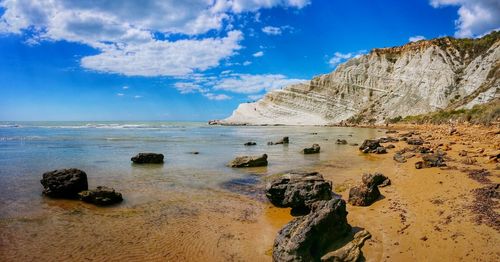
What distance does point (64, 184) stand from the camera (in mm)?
10211

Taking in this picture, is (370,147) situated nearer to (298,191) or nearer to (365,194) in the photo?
Answer: (365,194)

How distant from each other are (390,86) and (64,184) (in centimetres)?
8053

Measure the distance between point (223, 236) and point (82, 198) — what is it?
499 centimetres

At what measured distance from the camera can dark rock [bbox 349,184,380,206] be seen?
8.95 metres

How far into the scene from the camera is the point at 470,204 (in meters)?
7.66

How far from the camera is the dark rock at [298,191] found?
28.9 ft

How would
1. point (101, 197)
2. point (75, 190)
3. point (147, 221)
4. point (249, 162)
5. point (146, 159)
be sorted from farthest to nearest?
point (146, 159) → point (249, 162) → point (75, 190) → point (101, 197) → point (147, 221)

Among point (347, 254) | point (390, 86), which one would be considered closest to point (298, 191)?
point (347, 254)

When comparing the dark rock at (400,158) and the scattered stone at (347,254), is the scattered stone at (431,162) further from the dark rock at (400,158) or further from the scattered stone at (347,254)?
the scattered stone at (347,254)

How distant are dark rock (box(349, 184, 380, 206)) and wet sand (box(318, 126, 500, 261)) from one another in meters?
0.20

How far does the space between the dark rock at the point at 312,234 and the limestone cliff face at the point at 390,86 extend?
58715 millimetres

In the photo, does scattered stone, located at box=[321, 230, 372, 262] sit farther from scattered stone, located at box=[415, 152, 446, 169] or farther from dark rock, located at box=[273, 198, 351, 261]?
scattered stone, located at box=[415, 152, 446, 169]

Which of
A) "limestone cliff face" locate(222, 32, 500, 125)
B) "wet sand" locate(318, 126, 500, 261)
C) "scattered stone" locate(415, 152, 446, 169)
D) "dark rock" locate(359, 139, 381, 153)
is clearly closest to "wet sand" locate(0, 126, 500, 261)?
"wet sand" locate(318, 126, 500, 261)

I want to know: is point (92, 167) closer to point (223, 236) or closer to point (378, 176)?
point (223, 236)
